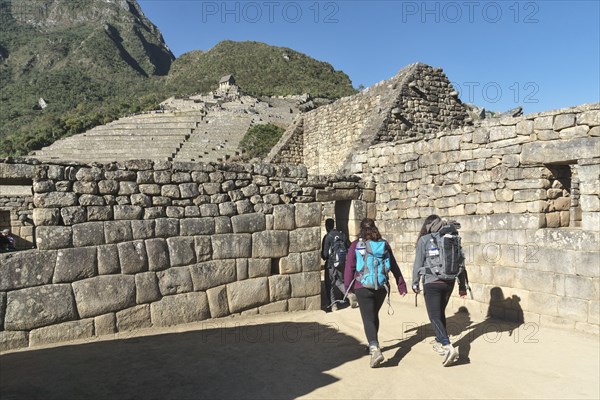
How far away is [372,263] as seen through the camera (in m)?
5.14

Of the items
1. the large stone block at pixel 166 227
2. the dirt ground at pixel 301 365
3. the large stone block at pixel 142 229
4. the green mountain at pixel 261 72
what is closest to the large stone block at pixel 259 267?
the dirt ground at pixel 301 365

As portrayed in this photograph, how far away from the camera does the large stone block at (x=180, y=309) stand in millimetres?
6207

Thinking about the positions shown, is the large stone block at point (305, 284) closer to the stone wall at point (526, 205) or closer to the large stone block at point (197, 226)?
the large stone block at point (197, 226)

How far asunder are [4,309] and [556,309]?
705 centimetres

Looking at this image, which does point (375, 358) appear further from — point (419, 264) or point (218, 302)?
point (218, 302)

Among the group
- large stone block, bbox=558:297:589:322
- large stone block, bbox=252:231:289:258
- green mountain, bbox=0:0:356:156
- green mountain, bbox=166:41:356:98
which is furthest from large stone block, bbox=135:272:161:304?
green mountain, bbox=166:41:356:98

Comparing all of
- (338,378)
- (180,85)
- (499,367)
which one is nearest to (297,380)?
(338,378)

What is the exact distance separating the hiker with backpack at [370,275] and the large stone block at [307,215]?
250cm

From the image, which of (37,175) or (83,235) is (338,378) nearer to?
(83,235)

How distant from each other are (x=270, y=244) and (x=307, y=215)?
35.0 inches

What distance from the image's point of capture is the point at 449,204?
7.99 metres

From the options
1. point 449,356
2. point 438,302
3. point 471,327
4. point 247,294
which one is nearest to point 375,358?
point 449,356

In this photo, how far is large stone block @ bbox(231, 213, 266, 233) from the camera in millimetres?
7086

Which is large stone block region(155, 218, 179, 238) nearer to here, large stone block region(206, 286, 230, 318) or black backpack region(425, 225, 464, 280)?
large stone block region(206, 286, 230, 318)
